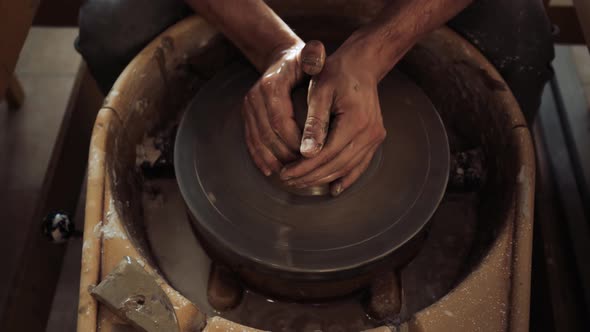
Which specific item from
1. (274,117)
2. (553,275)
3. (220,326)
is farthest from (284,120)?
(553,275)

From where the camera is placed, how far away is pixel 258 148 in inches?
59.2

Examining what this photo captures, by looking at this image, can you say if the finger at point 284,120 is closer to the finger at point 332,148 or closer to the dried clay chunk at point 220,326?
the finger at point 332,148

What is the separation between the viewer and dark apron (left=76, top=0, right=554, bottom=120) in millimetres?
1765

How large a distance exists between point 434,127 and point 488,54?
0.33 metres

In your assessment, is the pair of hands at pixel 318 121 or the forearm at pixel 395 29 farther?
the forearm at pixel 395 29

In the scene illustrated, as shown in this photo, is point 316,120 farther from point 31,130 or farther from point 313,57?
point 31,130

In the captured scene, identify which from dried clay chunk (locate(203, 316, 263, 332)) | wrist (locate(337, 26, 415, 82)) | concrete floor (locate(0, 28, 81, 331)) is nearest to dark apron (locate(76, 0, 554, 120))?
wrist (locate(337, 26, 415, 82))

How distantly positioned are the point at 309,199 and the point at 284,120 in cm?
23

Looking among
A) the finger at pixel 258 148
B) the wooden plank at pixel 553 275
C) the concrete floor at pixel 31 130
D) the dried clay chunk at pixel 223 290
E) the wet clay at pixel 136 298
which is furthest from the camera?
the concrete floor at pixel 31 130

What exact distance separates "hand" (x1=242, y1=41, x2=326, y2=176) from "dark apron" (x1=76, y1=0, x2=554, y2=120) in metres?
0.51

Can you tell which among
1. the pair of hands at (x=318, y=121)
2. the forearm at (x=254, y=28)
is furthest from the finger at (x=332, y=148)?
the forearm at (x=254, y=28)

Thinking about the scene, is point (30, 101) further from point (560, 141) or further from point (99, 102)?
point (560, 141)

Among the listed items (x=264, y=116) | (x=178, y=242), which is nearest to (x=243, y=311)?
(x=178, y=242)

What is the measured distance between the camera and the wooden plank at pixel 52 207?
1968mm
